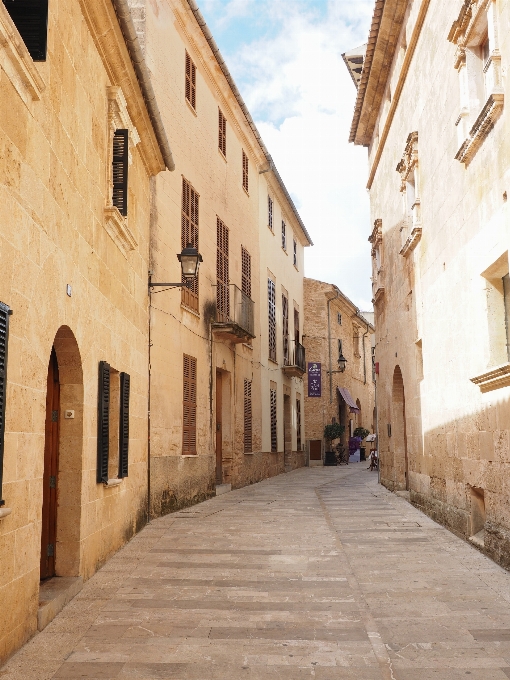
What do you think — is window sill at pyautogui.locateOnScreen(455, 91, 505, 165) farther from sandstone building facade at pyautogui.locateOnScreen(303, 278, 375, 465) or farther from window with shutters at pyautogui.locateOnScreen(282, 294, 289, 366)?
sandstone building facade at pyautogui.locateOnScreen(303, 278, 375, 465)

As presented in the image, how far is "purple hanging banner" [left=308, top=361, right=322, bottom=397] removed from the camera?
2975 cm

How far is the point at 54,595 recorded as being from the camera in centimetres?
554

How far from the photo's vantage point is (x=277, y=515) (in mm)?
11289

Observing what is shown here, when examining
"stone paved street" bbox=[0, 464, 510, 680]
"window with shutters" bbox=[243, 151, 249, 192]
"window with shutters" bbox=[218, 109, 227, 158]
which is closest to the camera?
"stone paved street" bbox=[0, 464, 510, 680]

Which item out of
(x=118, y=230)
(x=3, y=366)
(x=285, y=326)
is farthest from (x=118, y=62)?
(x=285, y=326)

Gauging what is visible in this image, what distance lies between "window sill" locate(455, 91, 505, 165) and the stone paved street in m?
4.55

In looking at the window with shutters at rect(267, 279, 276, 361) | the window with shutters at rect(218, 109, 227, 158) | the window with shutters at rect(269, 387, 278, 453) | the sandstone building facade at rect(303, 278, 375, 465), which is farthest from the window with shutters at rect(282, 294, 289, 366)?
the window with shutters at rect(218, 109, 227, 158)

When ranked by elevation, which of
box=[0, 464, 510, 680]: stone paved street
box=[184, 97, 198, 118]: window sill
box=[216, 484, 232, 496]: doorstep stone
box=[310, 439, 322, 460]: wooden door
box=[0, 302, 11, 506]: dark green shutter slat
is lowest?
box=[0, 464, 510, 680]: stone paved street

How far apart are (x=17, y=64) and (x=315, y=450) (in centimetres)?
2745

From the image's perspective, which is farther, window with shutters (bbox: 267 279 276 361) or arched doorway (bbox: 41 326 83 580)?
window with shutters (bbox: 267 279 276 361)

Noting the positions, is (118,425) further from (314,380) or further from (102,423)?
(314,380)

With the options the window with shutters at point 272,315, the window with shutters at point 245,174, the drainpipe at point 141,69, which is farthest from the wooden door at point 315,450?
the drainpipe at point 141,69

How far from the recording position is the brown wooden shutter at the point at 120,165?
824 centimetres

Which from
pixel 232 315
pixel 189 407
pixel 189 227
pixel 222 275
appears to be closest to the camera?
pixel 189 407
